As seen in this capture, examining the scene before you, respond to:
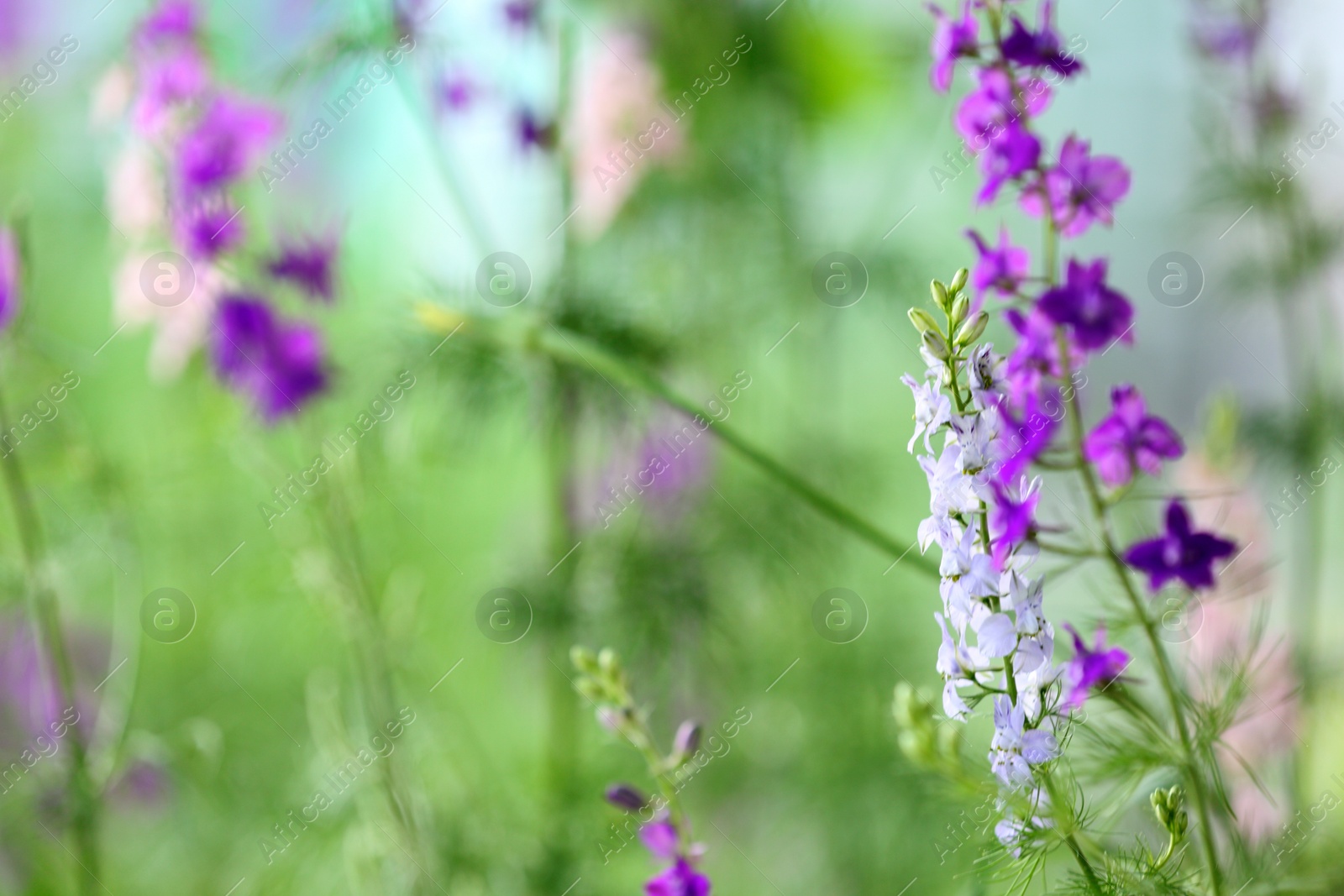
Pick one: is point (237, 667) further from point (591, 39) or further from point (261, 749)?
point (591, 39)

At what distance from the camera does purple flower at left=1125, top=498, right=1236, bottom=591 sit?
1.83 feet

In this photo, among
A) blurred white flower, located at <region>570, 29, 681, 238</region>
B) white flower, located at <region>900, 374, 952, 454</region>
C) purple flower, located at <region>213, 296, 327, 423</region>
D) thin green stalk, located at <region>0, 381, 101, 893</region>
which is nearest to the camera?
white flower, located at <region>900, 374, 952, 454</region>

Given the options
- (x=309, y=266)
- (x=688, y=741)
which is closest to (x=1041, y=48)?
(x=688, y=741)

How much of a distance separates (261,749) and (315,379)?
3.09 ft

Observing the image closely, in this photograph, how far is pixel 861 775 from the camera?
1340mm

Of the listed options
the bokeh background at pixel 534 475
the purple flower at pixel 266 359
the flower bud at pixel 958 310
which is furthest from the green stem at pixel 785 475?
the purple flower at pixel 266 359

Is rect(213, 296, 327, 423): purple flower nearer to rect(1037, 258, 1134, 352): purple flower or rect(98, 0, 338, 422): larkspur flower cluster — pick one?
rect(98, 0, 338, 422): larkspur flower cluster

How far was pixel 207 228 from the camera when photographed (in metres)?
0.96

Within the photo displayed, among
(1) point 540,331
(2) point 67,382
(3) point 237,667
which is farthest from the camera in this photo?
(3) point 237,667

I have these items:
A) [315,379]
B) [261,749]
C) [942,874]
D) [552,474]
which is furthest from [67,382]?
[942,874]

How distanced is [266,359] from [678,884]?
2.22 feet

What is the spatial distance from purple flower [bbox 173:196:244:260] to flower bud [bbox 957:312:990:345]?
72 cm

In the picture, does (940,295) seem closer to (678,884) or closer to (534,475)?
(678,884)

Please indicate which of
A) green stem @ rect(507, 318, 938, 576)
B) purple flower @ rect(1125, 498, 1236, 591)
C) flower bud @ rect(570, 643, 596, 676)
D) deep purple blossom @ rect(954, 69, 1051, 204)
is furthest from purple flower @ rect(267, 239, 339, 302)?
purple flower @ rect(1125, 498, 1236, 591)
